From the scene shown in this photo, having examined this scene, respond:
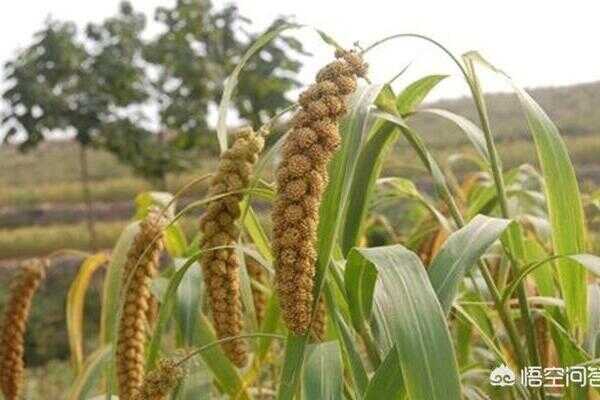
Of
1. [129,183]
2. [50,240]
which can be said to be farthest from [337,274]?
[129,183]

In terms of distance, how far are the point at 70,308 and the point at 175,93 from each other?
7.59 m

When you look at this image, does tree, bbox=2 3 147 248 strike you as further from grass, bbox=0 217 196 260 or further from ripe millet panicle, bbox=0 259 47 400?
ripe millet panicle, bbox=0 259 47 400

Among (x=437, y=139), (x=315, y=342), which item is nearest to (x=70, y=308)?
(x=315, y=342)

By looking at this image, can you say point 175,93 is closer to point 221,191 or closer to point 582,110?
point 221,191

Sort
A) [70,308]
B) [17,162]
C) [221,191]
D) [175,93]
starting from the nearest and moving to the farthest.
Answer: [221,191], [70,308], [175,93], [17,162]

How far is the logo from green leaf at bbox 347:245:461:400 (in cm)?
26

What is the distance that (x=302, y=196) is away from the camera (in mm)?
718

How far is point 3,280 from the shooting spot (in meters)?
11.2

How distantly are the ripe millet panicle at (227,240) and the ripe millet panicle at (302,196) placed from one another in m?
0.14

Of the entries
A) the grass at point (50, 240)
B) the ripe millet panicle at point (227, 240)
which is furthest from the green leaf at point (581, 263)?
the grass at point (50, 240)

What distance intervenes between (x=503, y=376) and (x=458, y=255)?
23 cm

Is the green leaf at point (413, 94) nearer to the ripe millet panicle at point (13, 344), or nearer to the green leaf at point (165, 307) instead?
the green leaf at point (165, 307)

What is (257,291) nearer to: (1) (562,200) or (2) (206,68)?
(1) (562,200)

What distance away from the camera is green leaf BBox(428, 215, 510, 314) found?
90 centimetres
